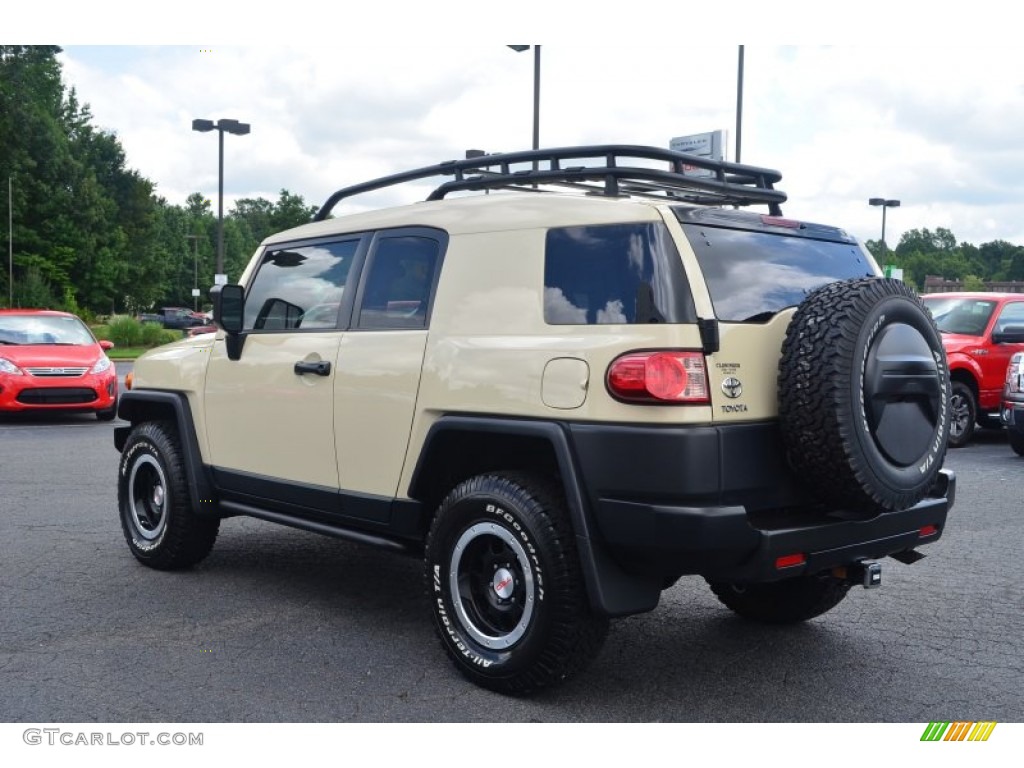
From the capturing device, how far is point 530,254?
14.0ft

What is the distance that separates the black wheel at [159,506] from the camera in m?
6.02

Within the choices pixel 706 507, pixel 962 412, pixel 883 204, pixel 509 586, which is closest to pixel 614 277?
pixel 706 507

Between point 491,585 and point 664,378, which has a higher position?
point 664,378

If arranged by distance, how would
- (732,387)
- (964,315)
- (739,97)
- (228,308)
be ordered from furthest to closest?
(739,97), (964,315), (228,308), (732,387)

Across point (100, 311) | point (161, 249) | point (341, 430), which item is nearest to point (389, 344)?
point (341, 430)

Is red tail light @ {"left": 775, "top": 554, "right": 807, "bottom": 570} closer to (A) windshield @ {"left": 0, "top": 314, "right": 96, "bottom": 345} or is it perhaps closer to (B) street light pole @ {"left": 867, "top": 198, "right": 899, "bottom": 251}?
(A) windshield @ {"left": 0, "top": 314, "right": 96, "bottom": 345}

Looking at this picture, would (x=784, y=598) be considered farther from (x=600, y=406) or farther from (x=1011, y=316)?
(x=1011, y=316)

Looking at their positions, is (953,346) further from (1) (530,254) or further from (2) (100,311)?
(2) (100,311)

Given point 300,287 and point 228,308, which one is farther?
point 228,308

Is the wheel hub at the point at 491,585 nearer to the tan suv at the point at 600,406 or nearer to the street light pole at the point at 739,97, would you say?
the tan suv at the point at 600,406

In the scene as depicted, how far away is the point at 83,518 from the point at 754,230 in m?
5.59

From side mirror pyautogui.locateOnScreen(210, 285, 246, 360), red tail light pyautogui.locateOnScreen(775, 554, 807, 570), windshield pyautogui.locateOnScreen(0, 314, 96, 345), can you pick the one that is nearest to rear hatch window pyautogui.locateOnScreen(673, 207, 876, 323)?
red tail light pyautogui.locateOnScreen(775, 554, 807, 570)

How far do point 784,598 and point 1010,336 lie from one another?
9.07 metres

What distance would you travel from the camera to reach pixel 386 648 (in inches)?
188
